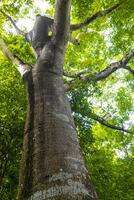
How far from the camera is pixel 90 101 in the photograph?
7.81 meters

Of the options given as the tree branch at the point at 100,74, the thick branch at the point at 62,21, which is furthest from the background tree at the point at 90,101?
the thick branch at the point at 62,21

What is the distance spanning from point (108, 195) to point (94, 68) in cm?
826

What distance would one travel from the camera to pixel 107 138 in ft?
42.9

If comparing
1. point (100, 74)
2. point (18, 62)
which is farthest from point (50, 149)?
point (100, 74)

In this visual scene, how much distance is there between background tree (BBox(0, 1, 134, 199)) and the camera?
536 centimetres

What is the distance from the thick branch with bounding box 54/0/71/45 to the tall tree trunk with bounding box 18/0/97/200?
116 centimetres

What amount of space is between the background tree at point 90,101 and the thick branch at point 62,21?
1.26 m

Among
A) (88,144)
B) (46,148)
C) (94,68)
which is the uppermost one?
(94,68)

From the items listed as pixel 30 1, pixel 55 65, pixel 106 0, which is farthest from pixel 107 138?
pixel 55 65

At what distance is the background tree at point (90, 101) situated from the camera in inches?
211

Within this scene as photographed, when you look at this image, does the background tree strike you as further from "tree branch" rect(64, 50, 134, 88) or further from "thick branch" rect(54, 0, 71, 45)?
"thick branch" rect(54, 0, 71, 45)

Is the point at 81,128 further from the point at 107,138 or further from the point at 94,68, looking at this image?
the point at 94,68

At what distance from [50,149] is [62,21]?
3498 mm

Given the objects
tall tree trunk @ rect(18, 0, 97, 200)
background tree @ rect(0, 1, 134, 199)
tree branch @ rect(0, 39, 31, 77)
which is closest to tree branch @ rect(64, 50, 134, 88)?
background tree @ rect(0, 1, 134, 199)
